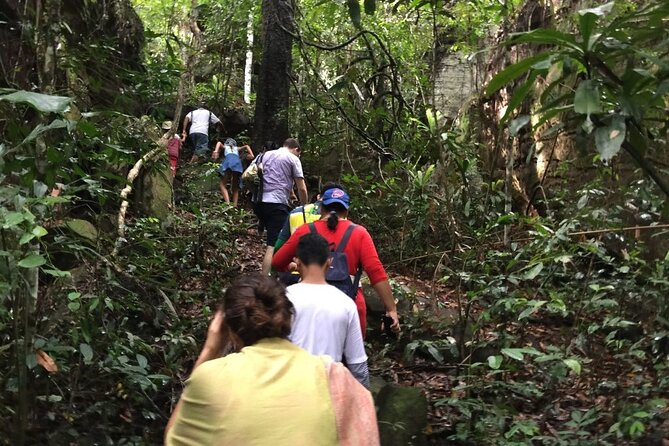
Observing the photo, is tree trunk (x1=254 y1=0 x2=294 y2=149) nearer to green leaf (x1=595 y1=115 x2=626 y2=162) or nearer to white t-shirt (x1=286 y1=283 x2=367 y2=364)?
white t-shirt (x1=286 y1=283 x2=367 y2=364)

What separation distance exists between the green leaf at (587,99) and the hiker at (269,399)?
1268 mm

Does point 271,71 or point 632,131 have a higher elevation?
point 271,71

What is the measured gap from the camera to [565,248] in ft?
15.1

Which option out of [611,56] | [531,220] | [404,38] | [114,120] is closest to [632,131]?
[611,56]

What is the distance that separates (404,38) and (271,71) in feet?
10.1

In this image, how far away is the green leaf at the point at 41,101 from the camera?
7.12 feet

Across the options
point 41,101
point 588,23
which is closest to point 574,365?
point 588,23

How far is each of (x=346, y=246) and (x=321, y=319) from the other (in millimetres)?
1019

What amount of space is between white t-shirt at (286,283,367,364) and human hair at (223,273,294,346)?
94cm

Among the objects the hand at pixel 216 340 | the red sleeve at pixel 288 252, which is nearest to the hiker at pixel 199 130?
the red sleeve at pixel 288 252

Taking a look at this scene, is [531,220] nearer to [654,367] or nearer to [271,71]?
[654,367]

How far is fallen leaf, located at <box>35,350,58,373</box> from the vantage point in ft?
10.1

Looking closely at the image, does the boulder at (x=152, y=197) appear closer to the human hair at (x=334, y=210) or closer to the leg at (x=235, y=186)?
the leg at (x=235, y=186)

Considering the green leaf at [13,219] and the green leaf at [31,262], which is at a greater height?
the green leaf at [13,219]
